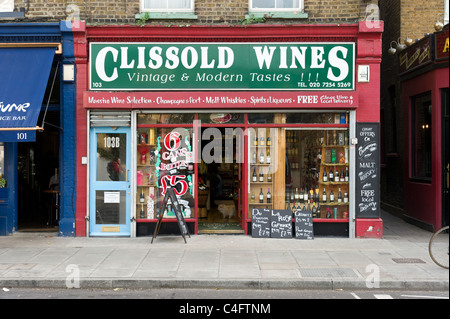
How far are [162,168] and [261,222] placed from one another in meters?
2.63

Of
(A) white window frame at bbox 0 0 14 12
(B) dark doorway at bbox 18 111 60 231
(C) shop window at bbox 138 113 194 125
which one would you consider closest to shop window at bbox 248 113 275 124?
(C) shop window at bbox 138 113 194 125

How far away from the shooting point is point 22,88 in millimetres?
9977

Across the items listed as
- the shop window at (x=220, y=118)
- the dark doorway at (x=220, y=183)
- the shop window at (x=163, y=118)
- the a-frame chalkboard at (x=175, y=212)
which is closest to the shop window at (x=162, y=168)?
the shop window at (x=163, y=118)

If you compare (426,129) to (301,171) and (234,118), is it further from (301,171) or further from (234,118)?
(234,118)

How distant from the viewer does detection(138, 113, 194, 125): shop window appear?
10.5m

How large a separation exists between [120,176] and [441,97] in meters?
7.90

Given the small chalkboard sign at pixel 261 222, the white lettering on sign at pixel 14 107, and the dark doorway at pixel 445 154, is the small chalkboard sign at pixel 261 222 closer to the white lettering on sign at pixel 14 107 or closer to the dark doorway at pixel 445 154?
the dark doorway at pixel 445 154

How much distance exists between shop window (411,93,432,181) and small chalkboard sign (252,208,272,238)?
435 cm

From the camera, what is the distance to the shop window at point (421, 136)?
38.3 feet

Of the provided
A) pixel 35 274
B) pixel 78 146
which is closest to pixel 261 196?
pixel 78 146

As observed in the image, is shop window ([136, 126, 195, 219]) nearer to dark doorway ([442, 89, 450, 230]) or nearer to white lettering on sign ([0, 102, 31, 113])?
white lettering on sign ([0, 102, 31, 113])

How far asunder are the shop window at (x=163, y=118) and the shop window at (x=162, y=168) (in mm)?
165

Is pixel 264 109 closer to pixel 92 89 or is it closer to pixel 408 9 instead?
pixel 92 89

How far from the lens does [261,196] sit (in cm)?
1071
